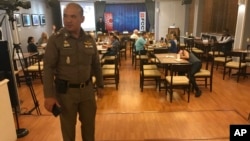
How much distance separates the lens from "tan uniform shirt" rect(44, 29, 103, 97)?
1831 mm

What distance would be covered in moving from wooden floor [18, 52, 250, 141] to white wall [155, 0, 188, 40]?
22.6 feet

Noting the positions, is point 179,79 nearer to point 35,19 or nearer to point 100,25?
point 35,19

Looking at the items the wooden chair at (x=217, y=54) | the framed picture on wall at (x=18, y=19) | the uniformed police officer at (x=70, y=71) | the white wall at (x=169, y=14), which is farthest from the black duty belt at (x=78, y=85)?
the white wall at (x=169, y=14)

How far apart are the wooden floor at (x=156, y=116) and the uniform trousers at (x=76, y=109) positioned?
81cm

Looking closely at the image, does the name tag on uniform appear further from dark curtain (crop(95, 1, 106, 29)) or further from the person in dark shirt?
dark curtain (crop(95, 1, 106, 29))

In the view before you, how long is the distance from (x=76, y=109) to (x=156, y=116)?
1.81 meters

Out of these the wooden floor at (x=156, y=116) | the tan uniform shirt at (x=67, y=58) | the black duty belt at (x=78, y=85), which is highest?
the tan uniform shirt at (x=67, y=58)

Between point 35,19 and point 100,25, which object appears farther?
point 100,25

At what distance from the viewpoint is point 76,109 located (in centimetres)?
202

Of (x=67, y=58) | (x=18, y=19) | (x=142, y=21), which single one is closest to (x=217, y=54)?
(x=67, y=58)

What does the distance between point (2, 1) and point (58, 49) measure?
1760mm

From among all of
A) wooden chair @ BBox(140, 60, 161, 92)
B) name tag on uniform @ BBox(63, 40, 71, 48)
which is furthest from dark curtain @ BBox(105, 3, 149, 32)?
name tag on uniform @ BBox(63, 40, 71, 48)

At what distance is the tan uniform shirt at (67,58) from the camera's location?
183 cm

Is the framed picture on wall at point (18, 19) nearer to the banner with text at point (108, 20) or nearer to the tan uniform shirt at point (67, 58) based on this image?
the tan uniform shirt at point (67, 58)
